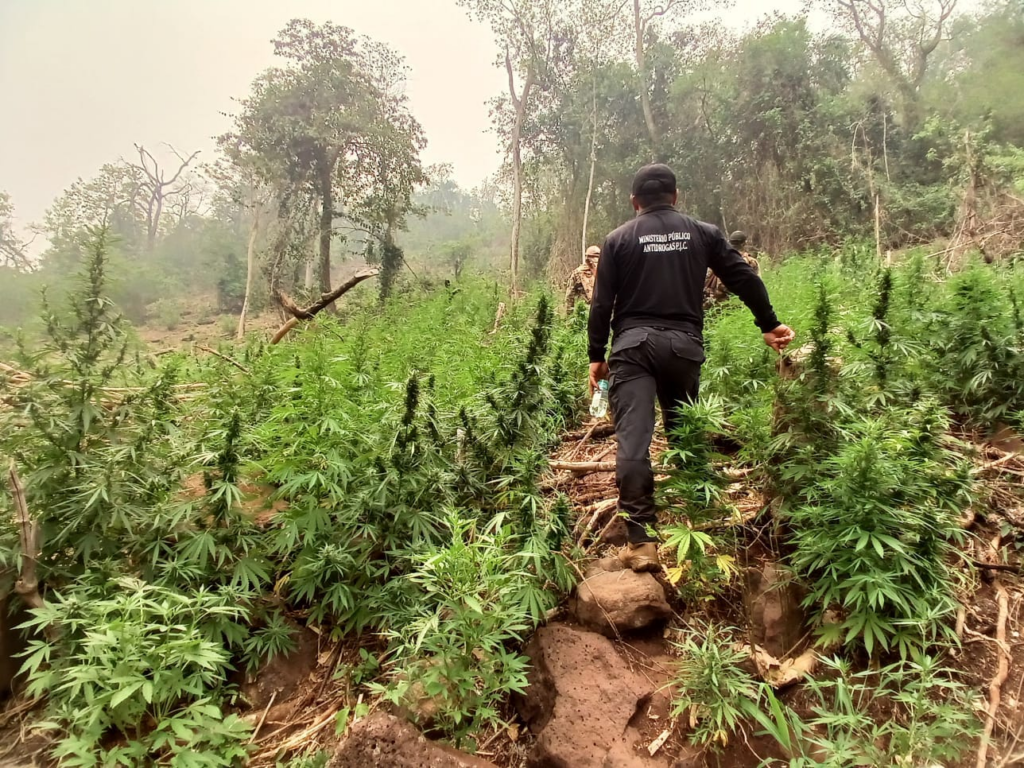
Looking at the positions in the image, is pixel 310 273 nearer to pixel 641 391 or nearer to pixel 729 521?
pixel 641 391

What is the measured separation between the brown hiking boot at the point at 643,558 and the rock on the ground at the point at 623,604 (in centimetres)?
3

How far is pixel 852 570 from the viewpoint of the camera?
6.10 feet

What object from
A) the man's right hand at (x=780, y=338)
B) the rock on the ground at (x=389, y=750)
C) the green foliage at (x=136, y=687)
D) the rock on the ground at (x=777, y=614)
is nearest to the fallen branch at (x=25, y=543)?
the green foliage at (x=136, y=687)

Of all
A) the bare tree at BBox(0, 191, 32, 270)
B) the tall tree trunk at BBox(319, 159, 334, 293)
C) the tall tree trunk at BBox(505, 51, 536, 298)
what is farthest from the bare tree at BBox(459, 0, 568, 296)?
the bare tree at BBox(0, 191, 32, 270)

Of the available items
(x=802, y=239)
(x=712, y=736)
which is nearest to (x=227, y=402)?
(x=712, y=736)

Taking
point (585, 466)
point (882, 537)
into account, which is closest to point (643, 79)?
point (585, 466)

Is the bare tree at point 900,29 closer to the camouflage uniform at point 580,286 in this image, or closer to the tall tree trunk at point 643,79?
the tall tree trunk at point 643,79

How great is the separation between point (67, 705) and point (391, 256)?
41.6ft

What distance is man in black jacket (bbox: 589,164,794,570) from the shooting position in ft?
7.68

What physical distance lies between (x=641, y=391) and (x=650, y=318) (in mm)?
366

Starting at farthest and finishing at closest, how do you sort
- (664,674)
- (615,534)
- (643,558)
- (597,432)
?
(597,432), (615,534), (643,558), (664,674)

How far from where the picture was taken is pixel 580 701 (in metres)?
1.87

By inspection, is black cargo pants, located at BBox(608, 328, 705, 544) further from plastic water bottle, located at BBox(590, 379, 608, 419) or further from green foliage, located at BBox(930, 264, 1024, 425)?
green foliage, located at BBox(930, 264, 1024, 425)

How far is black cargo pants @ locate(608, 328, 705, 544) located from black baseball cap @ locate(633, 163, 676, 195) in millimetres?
725
